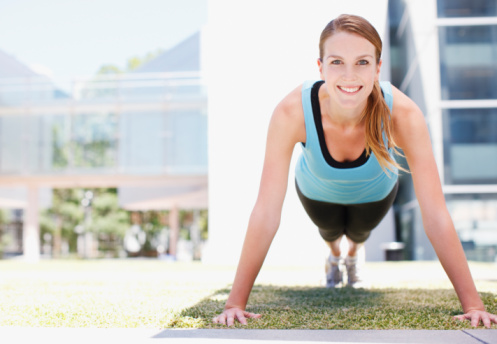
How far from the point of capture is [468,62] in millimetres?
12750

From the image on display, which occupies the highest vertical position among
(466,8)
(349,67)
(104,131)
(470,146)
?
(466,8)

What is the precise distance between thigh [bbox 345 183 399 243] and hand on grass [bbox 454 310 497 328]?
48.1 inches

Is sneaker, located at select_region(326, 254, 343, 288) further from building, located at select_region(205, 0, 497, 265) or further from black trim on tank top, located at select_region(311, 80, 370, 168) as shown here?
building, located at select_region(205, 0, 497, 265)

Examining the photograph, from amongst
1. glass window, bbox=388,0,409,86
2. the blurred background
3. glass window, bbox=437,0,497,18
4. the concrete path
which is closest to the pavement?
the concrete path

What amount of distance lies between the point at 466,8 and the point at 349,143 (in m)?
11.9

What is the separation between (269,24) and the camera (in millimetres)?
13984

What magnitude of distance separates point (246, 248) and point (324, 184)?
0.88 m

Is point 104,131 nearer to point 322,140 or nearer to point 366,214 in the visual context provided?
point 366,214

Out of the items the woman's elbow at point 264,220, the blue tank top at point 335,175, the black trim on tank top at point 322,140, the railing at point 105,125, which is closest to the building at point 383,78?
the railing at point 105,125

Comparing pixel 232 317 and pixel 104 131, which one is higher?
pixel 104 131

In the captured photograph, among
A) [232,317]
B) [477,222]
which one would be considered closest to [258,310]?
[232,317]

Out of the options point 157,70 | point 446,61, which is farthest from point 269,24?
point 157,70

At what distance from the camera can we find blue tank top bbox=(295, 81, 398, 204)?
100 inches

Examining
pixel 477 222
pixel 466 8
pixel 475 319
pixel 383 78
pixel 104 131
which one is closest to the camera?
pixel 475 319
